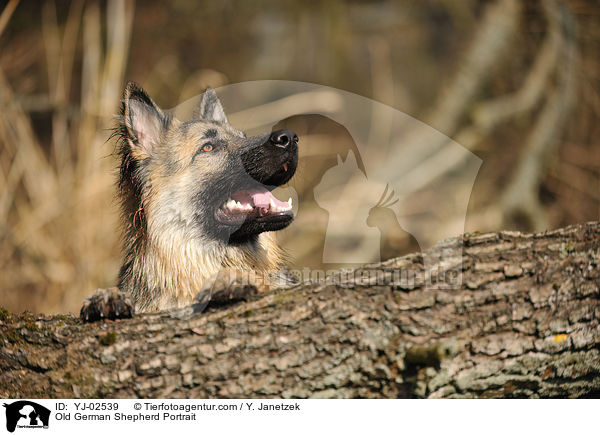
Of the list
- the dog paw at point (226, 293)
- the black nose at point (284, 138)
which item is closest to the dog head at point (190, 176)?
the black nose at point (284, 138)

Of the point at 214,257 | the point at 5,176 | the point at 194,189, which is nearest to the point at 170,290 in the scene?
the point at 214,257

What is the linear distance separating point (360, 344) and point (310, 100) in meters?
4.43

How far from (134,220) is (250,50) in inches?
193

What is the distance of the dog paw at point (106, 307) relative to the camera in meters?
2.41

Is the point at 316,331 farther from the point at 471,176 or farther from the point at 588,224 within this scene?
the point at 471,176

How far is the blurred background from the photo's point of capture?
549 centimetres

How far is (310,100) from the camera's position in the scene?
6.15m

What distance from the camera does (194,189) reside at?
3.36 metres

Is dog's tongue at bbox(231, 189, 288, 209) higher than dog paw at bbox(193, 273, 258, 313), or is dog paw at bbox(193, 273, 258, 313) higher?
dog's tongue at bbox(231, 189, 288, 209)

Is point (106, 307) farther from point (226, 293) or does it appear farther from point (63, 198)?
point (63, 198)

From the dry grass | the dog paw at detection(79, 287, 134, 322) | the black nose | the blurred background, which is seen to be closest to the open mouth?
the black nose
